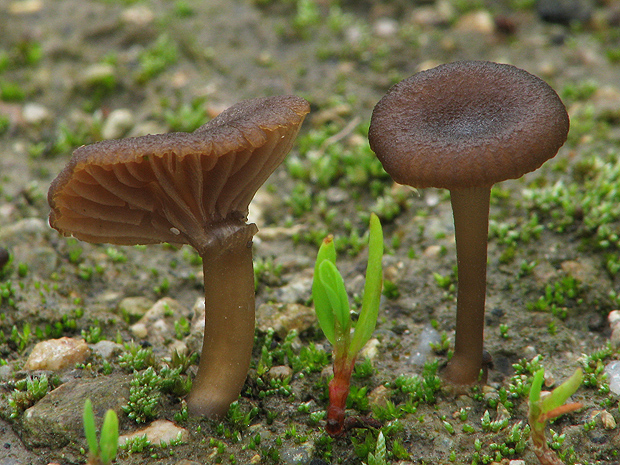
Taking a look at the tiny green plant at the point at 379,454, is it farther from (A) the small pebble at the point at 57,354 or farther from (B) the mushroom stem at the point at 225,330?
(A) the small pebble at the point at 57,354

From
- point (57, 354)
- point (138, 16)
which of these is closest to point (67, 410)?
point (57, 354)

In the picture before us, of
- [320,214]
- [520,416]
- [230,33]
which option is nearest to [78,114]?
[230,33]

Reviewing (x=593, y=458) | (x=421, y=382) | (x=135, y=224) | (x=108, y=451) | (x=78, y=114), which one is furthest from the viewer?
(x=78, y=114)

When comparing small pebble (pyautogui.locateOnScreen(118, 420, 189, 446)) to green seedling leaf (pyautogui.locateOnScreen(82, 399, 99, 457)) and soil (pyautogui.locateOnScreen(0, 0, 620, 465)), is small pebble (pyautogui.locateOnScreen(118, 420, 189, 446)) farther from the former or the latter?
green seedling leaf (pyautogui.locateOnScreen(82, 399, 99, 457))

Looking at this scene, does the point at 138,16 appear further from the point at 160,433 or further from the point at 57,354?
the point at 160,433

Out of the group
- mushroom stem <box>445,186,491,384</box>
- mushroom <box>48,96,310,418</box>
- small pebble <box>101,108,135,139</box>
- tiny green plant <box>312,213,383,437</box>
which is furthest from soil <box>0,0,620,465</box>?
tiny green plant <box>312,213,383,437</box>

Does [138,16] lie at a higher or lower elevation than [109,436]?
higher

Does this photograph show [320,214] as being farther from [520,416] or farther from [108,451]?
[108,451]
